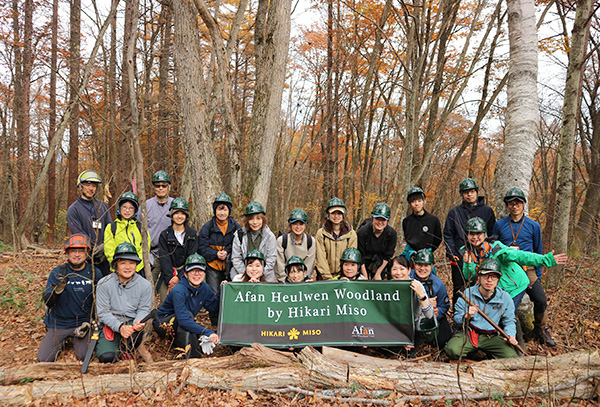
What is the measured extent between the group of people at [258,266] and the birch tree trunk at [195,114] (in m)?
1.00

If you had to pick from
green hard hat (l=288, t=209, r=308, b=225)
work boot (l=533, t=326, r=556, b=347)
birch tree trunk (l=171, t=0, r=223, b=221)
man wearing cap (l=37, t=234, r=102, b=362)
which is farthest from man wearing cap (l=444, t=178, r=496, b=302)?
man wearing cap (l=37, t=234, r=102, b=362)

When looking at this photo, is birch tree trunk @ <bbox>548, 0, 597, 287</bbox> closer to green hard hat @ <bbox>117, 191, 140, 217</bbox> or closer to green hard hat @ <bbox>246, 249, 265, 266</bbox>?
green hard hat @ <bbox>246, 249, 265, 266</bbox>

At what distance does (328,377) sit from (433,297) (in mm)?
2012

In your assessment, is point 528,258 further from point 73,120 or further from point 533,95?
point 73,120

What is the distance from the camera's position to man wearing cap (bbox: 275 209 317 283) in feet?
19.1

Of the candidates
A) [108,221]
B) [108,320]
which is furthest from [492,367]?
[108,221]

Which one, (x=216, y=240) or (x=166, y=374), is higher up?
(x=216, y=240)

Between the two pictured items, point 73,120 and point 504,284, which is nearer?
point 504,284

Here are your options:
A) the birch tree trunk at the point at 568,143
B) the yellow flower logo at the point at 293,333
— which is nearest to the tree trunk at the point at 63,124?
the yellow flower logo at the point at 293,333

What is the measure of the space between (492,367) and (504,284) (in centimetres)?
133

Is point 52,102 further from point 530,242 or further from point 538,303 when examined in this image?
point 538,303

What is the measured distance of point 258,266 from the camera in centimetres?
548

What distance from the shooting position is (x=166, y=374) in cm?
425

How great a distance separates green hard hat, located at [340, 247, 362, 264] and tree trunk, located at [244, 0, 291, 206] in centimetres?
260
